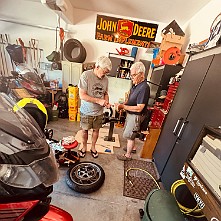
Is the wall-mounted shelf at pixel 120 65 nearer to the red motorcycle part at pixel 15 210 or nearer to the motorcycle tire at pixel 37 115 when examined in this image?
the motorcycle tire at pixel 37 115

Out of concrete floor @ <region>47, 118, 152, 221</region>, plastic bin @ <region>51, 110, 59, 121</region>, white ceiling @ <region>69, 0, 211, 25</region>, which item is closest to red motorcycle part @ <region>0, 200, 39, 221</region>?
concrete floor @ <region>47, 118, 152, 221</region>

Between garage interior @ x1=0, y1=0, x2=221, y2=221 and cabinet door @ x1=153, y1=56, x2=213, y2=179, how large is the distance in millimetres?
13

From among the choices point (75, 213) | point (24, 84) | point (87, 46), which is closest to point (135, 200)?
point (75, 213)

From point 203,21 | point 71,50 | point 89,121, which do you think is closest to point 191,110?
point 89,121

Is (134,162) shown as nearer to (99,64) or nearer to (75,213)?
(75,213)

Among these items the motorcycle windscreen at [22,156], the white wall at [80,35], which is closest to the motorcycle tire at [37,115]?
the motorcycle windscreen at [22,156]

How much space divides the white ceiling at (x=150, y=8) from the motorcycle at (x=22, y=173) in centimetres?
343

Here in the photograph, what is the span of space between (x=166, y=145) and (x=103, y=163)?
0.99 metres

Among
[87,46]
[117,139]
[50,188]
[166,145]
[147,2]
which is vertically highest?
[147,2]

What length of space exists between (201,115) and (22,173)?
142cm

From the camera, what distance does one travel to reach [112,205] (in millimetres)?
1553

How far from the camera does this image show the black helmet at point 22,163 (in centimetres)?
53

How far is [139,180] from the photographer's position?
197 cm

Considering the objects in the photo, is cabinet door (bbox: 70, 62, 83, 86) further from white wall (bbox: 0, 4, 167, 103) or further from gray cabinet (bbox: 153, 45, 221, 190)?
gray cabinet (bbox: 153, 45, 221, 190)
